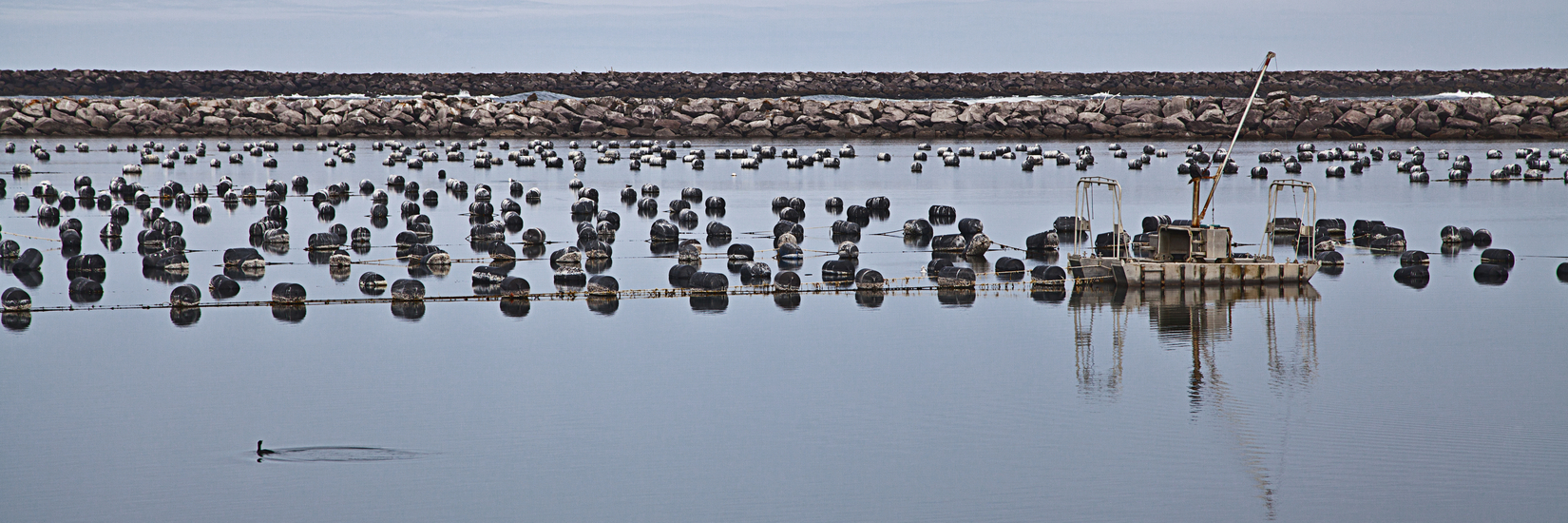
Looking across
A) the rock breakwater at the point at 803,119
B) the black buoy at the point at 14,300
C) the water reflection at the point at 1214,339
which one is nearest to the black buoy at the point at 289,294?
the black buoy at the point at 14,300

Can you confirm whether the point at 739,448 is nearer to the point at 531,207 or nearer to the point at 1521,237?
the point at 1521,237

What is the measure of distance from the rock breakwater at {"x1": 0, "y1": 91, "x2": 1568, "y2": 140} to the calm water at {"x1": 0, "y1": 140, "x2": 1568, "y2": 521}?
197 ft

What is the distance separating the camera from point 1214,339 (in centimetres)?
1912

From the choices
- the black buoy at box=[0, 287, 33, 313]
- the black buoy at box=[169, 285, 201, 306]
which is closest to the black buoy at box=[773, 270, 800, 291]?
the black buoy at box=[169, 285, 201, 306]

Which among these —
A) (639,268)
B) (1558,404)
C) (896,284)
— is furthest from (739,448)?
(639,268)

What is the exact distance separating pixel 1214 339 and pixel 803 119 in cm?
6994

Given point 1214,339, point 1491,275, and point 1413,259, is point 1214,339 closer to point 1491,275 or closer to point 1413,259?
point 1491,275

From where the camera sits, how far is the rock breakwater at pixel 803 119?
83625 millimetres

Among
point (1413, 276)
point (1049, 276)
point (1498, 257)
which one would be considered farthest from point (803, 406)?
point (1498, 257)

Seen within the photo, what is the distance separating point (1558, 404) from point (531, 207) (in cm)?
2879

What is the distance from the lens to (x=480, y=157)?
196 feet

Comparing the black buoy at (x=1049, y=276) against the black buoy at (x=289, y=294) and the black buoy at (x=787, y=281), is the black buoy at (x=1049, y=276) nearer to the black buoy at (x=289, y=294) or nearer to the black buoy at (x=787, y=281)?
the black buoy at (x=787, y=281)

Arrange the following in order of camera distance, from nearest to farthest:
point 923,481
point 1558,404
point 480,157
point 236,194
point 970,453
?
point 923,481, point 970,453, point 1558,404, point 236,194, point 480,157

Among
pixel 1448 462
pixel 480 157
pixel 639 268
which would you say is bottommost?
pixel 1448 462
